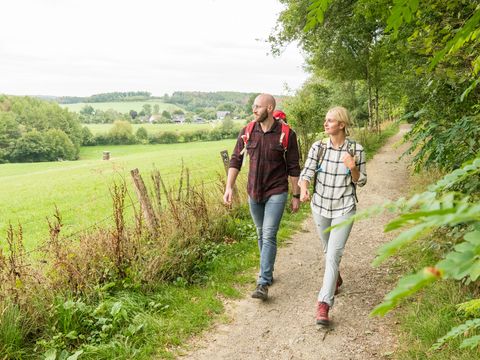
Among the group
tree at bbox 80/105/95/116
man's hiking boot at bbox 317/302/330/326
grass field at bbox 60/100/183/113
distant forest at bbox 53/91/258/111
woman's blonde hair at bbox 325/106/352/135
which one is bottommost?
man's hiking boot at bbox 317/302/330/326

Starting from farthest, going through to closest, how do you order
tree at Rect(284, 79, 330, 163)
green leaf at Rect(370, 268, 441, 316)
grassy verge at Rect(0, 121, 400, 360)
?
tree at Rect(284, 79, 330, 163), grassy verge at Rect(0, 121, 400, 360), green leaf at Rect(370, 268, 441, 316)

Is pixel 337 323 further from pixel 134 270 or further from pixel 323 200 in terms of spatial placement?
pixel 134 270

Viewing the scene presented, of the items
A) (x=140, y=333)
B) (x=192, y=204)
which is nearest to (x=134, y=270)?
(x=140, y=333)

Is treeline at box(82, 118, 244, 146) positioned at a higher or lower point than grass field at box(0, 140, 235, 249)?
higher

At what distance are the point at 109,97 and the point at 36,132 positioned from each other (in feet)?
322

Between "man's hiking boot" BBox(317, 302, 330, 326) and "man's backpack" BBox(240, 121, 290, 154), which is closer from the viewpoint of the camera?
"man's hiking boot" BBox(317, 302, 330, 326)

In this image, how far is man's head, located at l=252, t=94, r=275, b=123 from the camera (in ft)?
15.4

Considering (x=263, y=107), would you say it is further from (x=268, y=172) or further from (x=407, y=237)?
(x=407, y=237)

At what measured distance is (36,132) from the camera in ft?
249

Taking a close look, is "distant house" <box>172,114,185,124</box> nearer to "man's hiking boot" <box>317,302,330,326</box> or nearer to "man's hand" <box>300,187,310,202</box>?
"man's hand" <box>300,187,310,202</box>

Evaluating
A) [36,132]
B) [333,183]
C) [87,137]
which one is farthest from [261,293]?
[87,137]

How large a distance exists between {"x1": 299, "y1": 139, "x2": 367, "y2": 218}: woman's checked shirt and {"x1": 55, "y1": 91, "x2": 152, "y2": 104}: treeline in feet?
538

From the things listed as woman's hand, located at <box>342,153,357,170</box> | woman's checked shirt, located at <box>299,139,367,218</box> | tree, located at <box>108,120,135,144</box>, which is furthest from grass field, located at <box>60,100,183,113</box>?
woman's hand, located at <box>342,153,357,170</box>

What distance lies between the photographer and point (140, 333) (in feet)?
13.9
